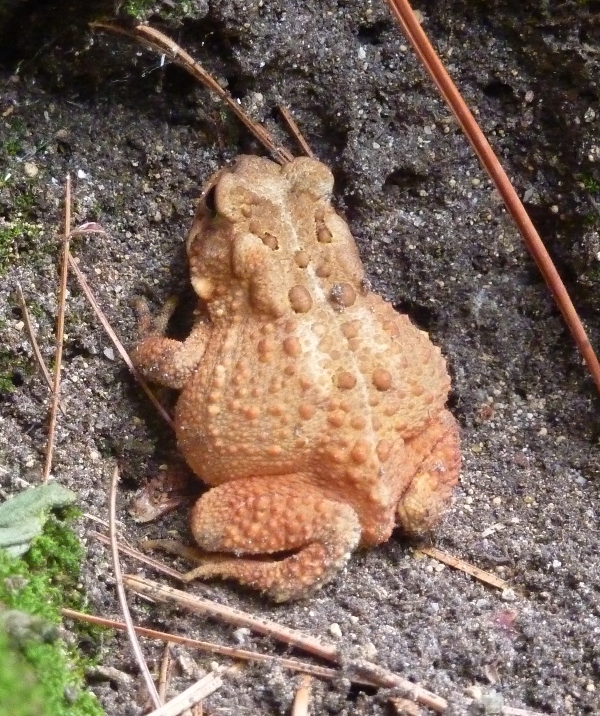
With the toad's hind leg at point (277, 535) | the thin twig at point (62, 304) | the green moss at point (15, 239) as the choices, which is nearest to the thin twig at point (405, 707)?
the toad's hind leg at point (277, 535)

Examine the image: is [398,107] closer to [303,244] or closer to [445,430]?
A: [303,244]

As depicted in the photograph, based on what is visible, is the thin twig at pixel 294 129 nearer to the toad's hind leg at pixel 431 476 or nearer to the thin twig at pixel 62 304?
the thin twig at pixel 62 304

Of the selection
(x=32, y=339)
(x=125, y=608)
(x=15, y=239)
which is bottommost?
(x=125, y=608)

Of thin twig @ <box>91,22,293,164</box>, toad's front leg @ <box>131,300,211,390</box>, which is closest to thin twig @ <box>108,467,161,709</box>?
toad's front leg @ <box>131,300,211,390</box>

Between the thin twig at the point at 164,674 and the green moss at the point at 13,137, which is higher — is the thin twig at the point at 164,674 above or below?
below

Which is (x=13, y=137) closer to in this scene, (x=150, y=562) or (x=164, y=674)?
(x=150, y=562)

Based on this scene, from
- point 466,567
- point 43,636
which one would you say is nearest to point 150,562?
point 43,636

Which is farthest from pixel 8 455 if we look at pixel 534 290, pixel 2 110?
pixel 534 290
